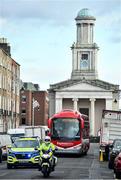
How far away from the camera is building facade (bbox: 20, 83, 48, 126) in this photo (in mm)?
153087

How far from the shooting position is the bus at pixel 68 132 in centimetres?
5028

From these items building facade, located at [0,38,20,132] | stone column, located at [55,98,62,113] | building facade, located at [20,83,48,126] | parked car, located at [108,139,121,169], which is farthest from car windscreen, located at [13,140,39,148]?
stone column, located at [55,98,62,113]

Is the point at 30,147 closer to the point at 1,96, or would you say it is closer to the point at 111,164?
the point at 111,164

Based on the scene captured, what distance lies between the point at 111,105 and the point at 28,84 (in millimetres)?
35251

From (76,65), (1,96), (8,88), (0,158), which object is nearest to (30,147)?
(0,158)

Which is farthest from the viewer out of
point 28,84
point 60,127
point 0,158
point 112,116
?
point 28,84

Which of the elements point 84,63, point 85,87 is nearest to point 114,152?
point 85,87

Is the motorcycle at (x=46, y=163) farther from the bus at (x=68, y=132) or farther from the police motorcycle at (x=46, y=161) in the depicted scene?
the bus at (x=68, y=132)

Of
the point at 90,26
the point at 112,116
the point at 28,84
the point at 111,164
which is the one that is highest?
the point at 90,26

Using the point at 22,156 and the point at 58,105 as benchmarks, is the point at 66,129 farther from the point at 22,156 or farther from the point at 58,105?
the point at 58,105

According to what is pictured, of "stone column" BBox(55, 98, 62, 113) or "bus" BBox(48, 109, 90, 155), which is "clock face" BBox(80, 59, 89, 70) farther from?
"bus" BBox(48, 109, 90, 155)

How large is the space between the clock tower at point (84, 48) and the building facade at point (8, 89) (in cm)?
6117

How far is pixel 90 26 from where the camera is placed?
541ft

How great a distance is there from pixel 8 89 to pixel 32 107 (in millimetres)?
57066
